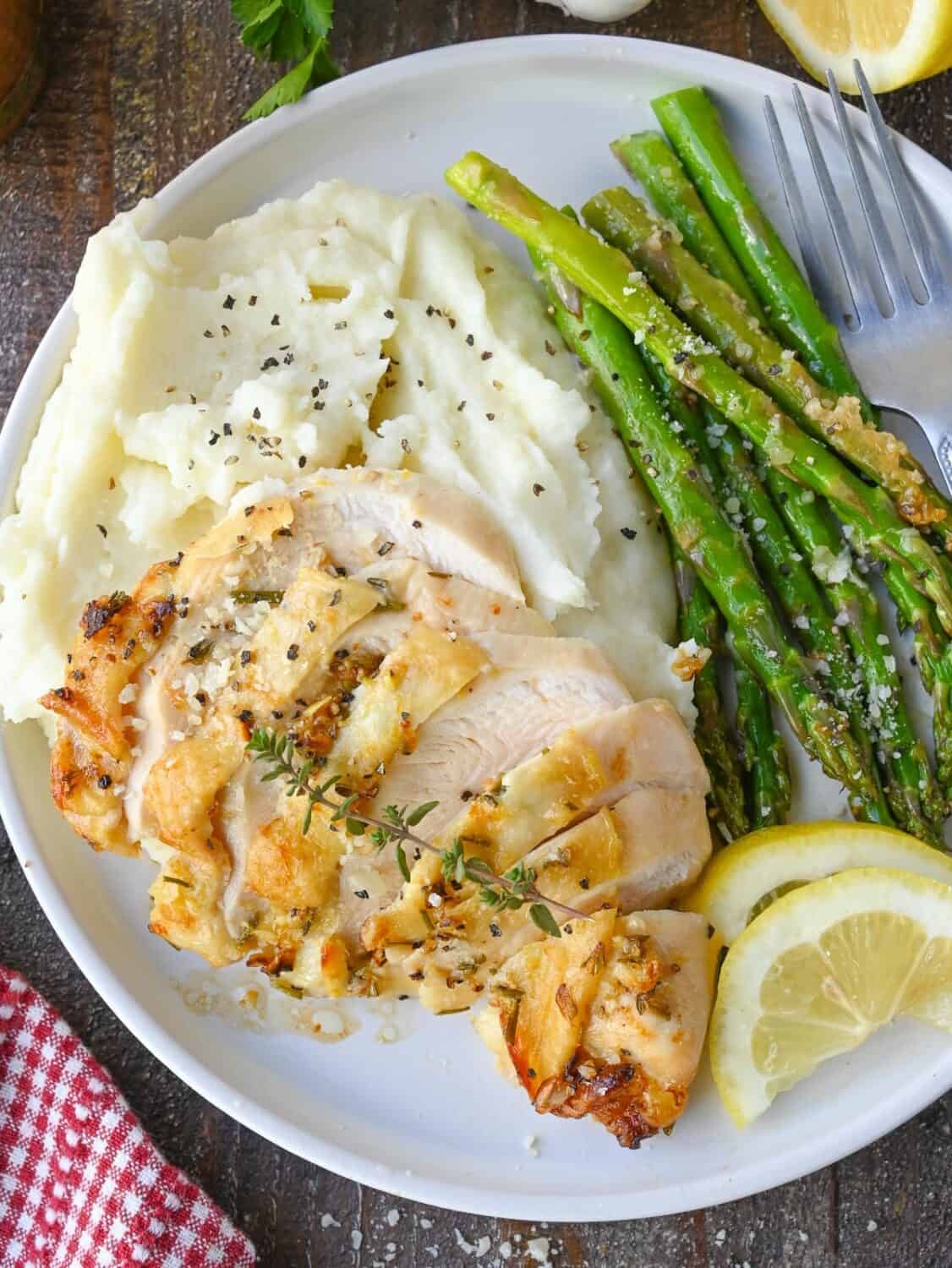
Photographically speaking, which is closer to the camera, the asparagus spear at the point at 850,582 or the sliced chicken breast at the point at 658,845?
the sliced chicken breast at the point at 658,845

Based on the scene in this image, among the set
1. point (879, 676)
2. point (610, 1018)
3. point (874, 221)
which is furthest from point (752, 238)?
point (610, 1018)

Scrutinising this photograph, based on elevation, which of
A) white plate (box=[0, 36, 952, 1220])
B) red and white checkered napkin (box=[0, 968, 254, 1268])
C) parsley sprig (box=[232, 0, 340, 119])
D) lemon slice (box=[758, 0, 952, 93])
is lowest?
red and white checkered napkin (box=[0, 968, 254, 1268])

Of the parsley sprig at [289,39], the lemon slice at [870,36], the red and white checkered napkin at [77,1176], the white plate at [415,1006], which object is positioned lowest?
the red and white checkered napkin at [77,1176]

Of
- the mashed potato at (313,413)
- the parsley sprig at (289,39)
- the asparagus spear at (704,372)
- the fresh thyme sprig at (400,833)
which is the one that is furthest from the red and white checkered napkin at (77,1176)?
the parsley sprig at (289,39)

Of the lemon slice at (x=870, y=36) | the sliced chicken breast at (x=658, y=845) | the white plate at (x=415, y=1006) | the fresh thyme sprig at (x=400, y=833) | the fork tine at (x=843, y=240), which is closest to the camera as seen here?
the fresh thyme sprig at (x=400, y=833)

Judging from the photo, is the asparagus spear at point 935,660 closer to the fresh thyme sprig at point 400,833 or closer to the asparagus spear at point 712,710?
the asparagus spear at point 712,710

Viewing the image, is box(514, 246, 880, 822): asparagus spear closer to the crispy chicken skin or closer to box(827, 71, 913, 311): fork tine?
the crispy chicken skin

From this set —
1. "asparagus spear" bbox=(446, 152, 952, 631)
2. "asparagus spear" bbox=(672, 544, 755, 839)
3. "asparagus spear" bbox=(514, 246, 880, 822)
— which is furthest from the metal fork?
"asparagus spear" bbox=(672, 544, 755, 839)

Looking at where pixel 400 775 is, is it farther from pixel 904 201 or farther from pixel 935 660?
pixel 904 201
